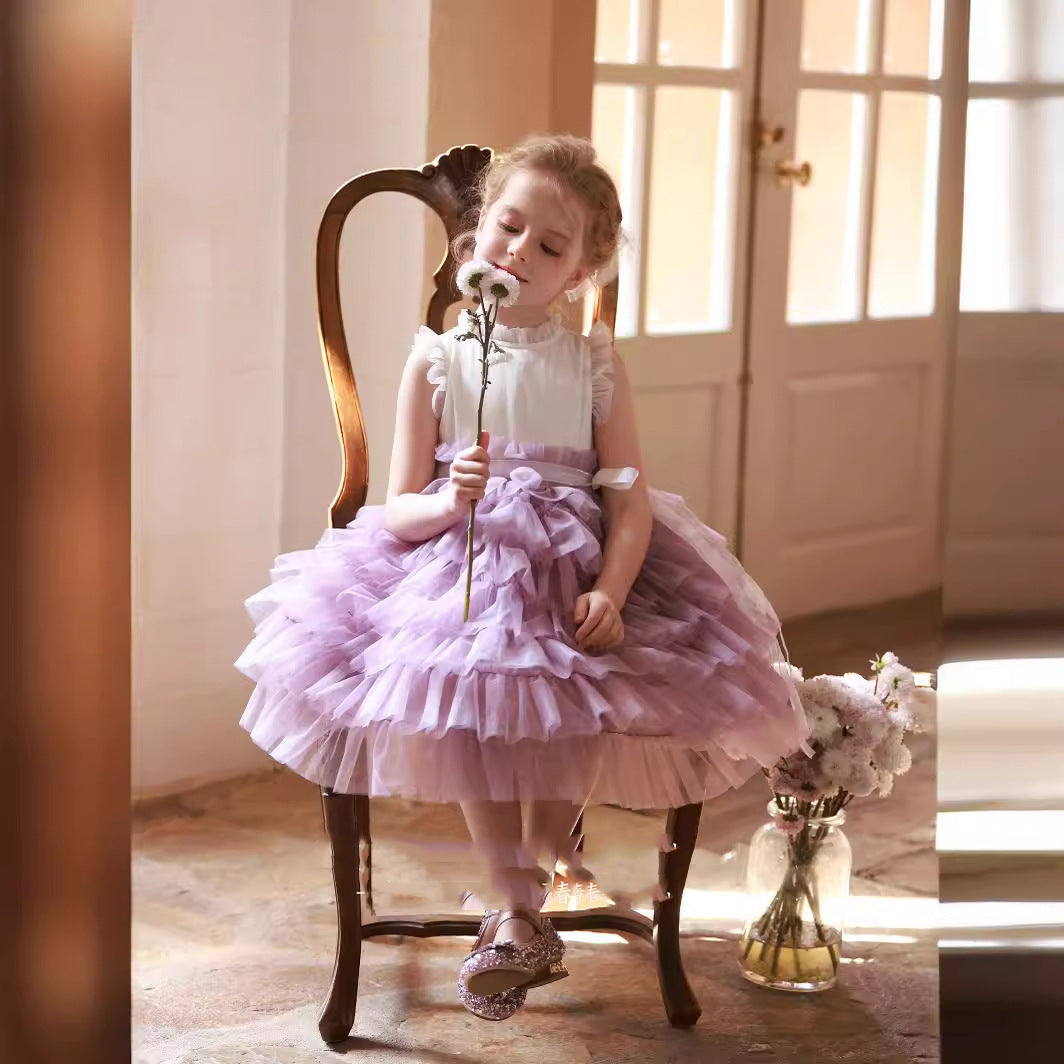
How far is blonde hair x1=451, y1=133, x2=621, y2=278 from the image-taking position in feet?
5.43

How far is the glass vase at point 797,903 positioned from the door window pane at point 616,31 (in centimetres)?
154

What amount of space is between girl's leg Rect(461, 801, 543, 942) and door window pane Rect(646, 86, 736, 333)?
1630 millimetres

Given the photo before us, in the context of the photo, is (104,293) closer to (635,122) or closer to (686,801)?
(686,801)

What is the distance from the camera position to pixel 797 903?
1839 millimetres

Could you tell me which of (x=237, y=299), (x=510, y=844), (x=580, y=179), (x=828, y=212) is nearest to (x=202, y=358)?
(x=237, y=299)

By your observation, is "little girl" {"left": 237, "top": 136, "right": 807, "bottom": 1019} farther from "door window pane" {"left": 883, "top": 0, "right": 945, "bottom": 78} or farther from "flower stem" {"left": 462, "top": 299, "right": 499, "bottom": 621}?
"door window pane" {"left": 883, "top": 0, "right": 945, "bottom": 78}

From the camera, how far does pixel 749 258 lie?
123 inches

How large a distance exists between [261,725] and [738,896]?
2.88ft

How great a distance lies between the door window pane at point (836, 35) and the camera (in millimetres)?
3117

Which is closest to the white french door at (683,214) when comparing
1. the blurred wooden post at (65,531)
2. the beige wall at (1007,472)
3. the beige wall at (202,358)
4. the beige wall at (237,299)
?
the beige wall at (237,299)

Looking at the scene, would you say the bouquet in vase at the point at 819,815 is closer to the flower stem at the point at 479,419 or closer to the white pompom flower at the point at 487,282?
the flower stem at the point at 479,419

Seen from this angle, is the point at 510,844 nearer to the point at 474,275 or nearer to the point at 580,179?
the point at 474,275

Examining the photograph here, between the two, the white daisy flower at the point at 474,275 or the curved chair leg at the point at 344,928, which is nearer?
the white daisy flower at the point at 474,275

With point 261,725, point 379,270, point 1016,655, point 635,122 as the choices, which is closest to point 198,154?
point 379,270
